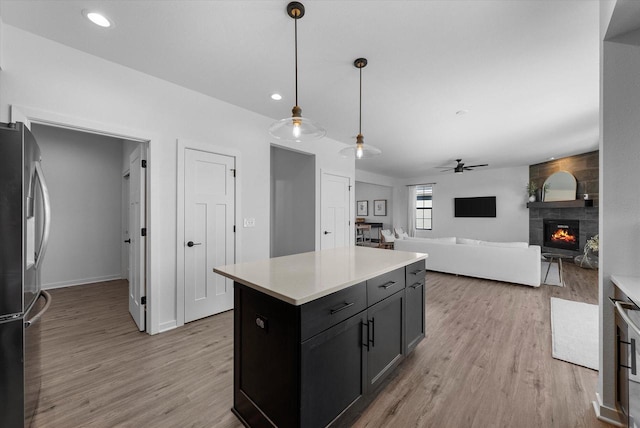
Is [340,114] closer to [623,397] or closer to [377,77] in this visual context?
[377,77]

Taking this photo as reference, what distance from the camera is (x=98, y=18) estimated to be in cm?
190

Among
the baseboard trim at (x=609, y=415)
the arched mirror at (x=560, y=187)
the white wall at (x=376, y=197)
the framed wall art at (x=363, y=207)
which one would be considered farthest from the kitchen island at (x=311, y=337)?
the framed wall art at (x=363, y=207)

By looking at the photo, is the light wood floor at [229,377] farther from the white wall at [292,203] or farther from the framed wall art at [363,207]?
the framed wall art at [363,207]

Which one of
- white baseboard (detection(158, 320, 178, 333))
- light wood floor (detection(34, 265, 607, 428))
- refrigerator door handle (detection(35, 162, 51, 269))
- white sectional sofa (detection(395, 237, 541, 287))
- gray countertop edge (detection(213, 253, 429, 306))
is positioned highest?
refrigerator door handle (detection(35, 162, 51, 269))

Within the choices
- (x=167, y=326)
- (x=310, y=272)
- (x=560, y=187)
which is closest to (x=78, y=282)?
(x=167, y=326)

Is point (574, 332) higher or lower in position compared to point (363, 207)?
lower

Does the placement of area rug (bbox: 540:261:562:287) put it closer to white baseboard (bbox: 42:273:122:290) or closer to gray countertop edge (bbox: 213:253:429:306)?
gray countertop edge (bbox: 213:253:429:306)

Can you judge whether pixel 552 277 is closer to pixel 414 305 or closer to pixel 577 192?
pixel 577 192

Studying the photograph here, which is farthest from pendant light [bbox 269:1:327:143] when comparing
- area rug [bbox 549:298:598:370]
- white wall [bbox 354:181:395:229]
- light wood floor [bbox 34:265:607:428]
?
white wall [bbox 354:181:395:229]

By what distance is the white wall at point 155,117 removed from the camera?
2076 mm

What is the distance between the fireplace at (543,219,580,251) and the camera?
6.58 m

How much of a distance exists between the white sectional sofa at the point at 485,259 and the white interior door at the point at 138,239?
4.87 m

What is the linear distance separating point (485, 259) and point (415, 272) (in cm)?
343

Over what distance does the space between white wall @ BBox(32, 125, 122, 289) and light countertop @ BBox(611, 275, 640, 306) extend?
6.40 metres
